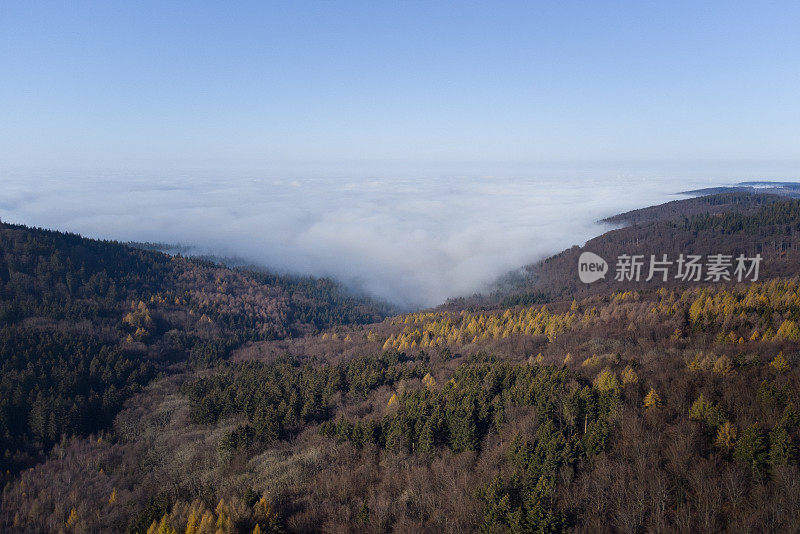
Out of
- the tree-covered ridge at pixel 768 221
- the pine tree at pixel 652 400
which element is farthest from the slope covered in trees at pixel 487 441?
the tree-covered ridge at pixel 768 221

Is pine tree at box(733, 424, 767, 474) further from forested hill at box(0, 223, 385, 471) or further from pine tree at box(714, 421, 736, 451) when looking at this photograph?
forested hill at box(0, 223, 385, 471)

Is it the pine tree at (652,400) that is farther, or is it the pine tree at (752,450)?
the pine tree at (652,400)

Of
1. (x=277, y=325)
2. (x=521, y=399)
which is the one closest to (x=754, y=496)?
(x=521, y=399)

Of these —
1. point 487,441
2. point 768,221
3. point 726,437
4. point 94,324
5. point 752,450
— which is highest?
point 768,221

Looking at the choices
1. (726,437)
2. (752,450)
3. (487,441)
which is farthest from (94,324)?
(752,450)

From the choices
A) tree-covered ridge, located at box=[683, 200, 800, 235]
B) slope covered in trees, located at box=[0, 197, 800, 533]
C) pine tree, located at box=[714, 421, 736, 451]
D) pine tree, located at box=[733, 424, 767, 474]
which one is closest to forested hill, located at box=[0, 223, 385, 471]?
slope covered in trees, located at box=[0, 197, 800, 533]

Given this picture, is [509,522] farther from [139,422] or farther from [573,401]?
[139,422]

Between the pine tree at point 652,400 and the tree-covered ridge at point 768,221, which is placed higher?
the tree-covered ridge at point 768,221

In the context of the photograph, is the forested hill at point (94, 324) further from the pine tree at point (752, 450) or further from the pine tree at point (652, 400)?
the pine tree at point (752, 450)

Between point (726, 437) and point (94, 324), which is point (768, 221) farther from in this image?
point (94, 324)
